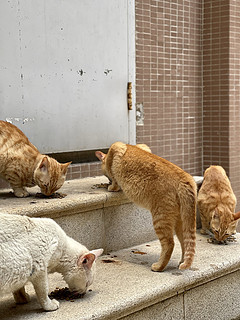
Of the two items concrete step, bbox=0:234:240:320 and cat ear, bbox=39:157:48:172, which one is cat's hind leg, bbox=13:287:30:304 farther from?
cat ear, bbox=39:157:48:172

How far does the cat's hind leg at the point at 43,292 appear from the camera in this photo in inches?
109

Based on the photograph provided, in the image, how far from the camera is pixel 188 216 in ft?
11.3

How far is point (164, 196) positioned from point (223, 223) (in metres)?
0.93

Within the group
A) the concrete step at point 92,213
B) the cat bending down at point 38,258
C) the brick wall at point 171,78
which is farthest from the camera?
the brick wall at point 171,78

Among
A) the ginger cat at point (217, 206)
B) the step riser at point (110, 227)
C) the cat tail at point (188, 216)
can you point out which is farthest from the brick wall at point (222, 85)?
the cat tail at point (188, 216)

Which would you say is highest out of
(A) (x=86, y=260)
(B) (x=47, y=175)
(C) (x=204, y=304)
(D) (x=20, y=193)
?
(B) (x=47, y=175)

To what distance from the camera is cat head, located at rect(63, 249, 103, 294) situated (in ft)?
9.75

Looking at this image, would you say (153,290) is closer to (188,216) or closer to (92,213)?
(188,216)

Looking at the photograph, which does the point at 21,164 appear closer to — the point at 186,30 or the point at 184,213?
the point at 184,213

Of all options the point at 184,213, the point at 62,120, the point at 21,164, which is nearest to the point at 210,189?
the point at 184,213

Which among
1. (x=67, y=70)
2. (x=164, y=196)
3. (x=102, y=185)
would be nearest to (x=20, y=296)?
(x=164, y=196)

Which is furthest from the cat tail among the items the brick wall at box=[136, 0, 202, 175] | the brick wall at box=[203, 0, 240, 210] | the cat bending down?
the brick wall at box=[203, 0, 240, 210]

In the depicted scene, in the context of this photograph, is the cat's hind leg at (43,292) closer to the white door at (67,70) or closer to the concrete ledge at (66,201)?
the concrete ledge at (66,201)

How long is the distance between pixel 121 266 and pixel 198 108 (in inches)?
115
